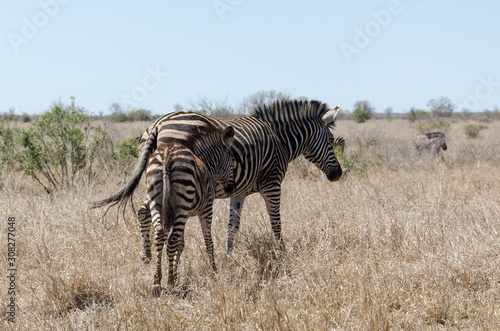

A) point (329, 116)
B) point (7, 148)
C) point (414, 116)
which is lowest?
point (7, 148)

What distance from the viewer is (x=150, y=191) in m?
3.97

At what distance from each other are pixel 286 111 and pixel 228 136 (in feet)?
5.60

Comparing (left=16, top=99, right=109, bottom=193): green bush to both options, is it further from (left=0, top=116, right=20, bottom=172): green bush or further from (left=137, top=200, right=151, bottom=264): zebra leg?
(left=137, top=200, right=151, bottom=264): zebra leg

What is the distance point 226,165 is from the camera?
488 centimetres

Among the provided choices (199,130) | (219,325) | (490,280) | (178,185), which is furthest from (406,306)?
(199,130)

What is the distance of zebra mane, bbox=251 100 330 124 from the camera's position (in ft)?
20.3

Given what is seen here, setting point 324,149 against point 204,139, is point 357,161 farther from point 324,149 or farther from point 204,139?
point 204,139

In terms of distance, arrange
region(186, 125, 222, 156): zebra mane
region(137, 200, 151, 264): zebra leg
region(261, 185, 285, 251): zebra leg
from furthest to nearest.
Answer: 1. region(261, 185, 285, 251): zebra leg
2. region(137, 200, 151, 264): zebra leg
3. region(186, 125, 222, 156): zebra mane

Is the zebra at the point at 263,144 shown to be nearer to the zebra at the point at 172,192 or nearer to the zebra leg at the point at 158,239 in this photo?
the zebra at the point at 172,192

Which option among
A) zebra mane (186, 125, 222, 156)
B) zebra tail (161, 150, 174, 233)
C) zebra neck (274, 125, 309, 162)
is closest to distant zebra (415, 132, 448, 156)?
zebra neck (274, 125, 309, 162)

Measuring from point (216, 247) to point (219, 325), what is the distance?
182 cm

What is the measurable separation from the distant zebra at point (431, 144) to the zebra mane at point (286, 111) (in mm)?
7674

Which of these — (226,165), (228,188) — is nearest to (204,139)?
(226,165)

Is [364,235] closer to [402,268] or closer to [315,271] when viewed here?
[402,268]
